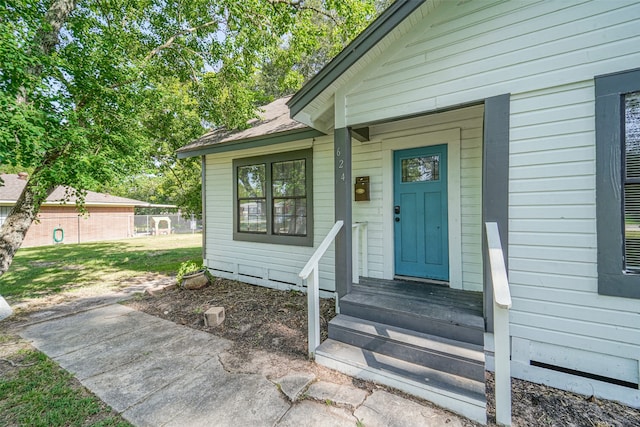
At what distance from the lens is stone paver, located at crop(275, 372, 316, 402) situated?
2.38 metres

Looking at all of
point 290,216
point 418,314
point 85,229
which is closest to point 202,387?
point 418,314

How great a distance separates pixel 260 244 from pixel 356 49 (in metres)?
4.04

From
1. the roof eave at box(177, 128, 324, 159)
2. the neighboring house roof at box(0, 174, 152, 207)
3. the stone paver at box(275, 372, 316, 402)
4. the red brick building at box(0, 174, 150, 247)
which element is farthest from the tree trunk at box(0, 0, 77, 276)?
the red brick building at box(0, 174, 150, 247)

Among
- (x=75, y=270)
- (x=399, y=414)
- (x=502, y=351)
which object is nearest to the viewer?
(x=502, y=351)

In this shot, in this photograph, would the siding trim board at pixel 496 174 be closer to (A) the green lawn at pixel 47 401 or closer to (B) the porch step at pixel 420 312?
(B) the porch step at pixel 420 312

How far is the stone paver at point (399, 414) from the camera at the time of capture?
2.04m

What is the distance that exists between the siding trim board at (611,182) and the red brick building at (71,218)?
59.8 ft

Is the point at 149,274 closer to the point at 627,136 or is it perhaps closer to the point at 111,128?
the point at 111,128

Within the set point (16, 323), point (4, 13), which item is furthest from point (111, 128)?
point (16, 323)

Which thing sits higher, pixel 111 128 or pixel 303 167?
pixel 111 128

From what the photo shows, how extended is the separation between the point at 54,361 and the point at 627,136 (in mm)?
6013

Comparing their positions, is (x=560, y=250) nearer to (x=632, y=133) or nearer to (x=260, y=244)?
(x=632, y=133)

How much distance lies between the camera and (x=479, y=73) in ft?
8.97

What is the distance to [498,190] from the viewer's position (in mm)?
2623
